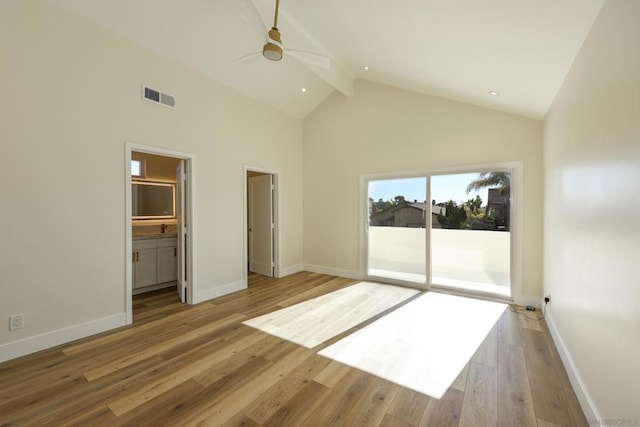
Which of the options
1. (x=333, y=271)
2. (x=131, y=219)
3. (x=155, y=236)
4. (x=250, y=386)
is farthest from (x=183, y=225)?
(x=333, y=271)

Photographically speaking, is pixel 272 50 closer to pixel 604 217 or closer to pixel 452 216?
pixel 604 217

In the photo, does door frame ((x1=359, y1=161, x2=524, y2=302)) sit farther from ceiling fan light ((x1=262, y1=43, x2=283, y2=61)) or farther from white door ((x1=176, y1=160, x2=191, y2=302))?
white door ((x1=176, y1=160, x2=191, y2=302))

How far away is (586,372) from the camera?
1.87 meters

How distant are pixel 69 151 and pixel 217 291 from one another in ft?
Answer: 8.63

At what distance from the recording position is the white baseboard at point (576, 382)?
1.70 m

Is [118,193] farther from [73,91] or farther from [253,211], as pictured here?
[253,211]

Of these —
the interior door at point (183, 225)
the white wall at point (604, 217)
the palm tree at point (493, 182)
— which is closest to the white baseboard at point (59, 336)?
the interior door at point (183, 225)

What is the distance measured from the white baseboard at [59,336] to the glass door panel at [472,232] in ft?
15.3

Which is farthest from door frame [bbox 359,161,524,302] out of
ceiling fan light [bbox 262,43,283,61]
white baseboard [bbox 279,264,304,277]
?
ceiling fan light [bbox 262,43,283,61]

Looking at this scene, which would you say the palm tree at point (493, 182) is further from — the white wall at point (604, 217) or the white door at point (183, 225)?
the white door at point (183, 225)

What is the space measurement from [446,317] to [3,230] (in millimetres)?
4847

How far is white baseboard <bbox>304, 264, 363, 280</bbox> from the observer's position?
5395 mm

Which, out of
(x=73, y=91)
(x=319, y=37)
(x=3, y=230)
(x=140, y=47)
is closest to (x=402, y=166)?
(x=319, y=37)

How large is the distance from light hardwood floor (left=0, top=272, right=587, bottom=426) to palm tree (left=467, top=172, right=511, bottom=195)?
6.70ft
